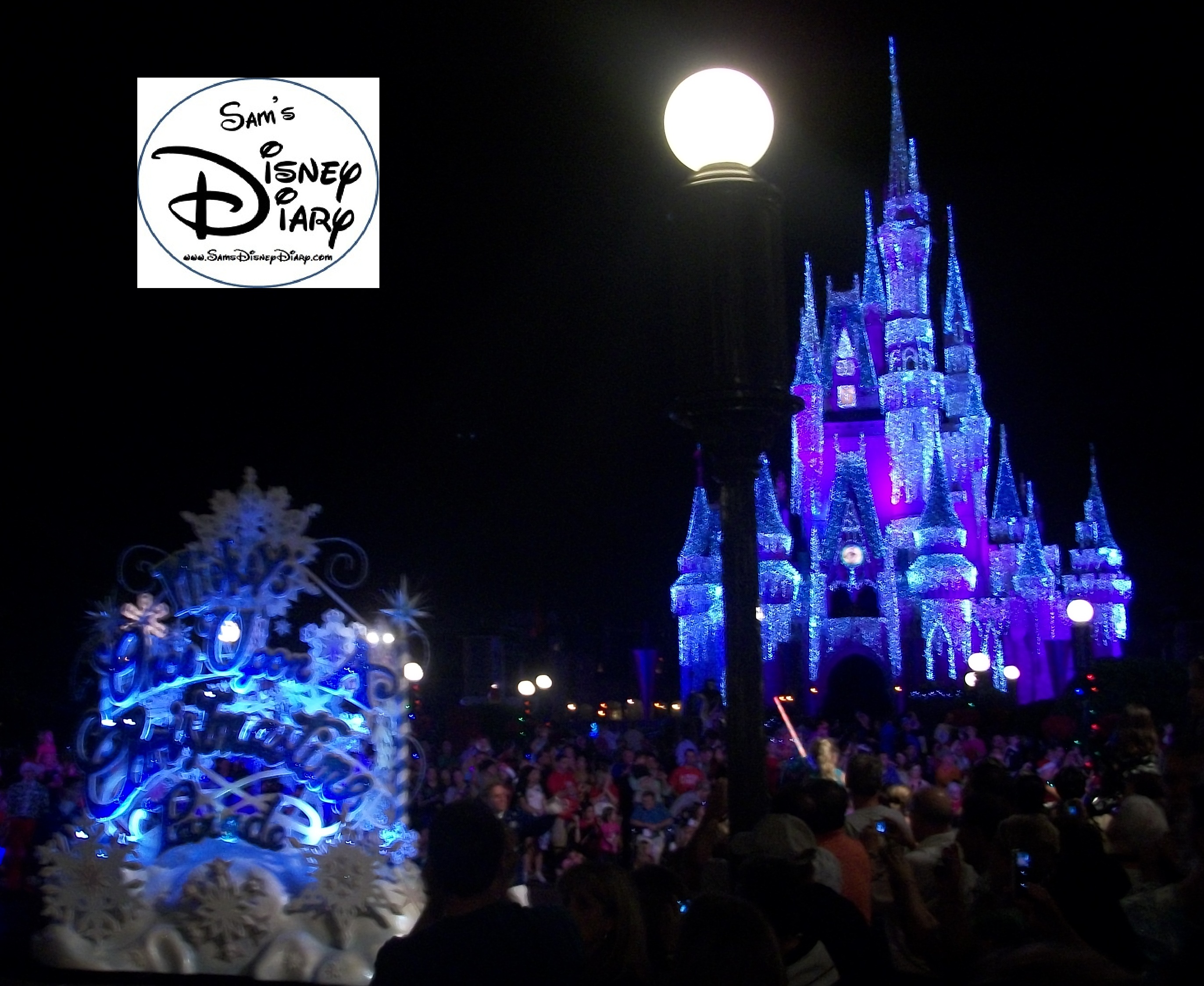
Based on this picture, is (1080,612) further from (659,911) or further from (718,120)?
(659,911)

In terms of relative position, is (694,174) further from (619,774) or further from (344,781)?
(619,774)

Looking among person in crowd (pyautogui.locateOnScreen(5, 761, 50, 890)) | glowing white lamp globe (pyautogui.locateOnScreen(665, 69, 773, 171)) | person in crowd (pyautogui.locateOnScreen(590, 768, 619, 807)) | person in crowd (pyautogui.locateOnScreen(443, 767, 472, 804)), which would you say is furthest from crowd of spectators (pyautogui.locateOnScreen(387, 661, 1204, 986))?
person in crowd (pyautogui.locateOnScreen(5, 761, 50, 890))

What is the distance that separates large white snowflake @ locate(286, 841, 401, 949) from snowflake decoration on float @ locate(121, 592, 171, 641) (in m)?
1.90

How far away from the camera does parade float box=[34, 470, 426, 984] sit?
818cm

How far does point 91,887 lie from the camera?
27.2 ft

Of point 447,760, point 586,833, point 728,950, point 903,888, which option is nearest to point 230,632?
point 586,833

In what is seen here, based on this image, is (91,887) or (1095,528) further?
(1095,528)

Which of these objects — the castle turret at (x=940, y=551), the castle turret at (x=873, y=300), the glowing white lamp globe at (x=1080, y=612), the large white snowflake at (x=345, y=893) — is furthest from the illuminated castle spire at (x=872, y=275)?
the large white snowflake at (x=345, y=893)

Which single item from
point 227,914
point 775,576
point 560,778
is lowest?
point 227,914

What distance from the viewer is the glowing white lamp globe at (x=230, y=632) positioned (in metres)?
8.77

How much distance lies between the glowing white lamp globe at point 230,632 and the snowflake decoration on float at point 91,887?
56.3 inches

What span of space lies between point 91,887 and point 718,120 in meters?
6.36

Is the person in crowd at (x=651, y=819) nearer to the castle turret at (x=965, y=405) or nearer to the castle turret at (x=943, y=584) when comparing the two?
the castle turret at (x=943, y=584)

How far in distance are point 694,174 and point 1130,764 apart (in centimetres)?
489
